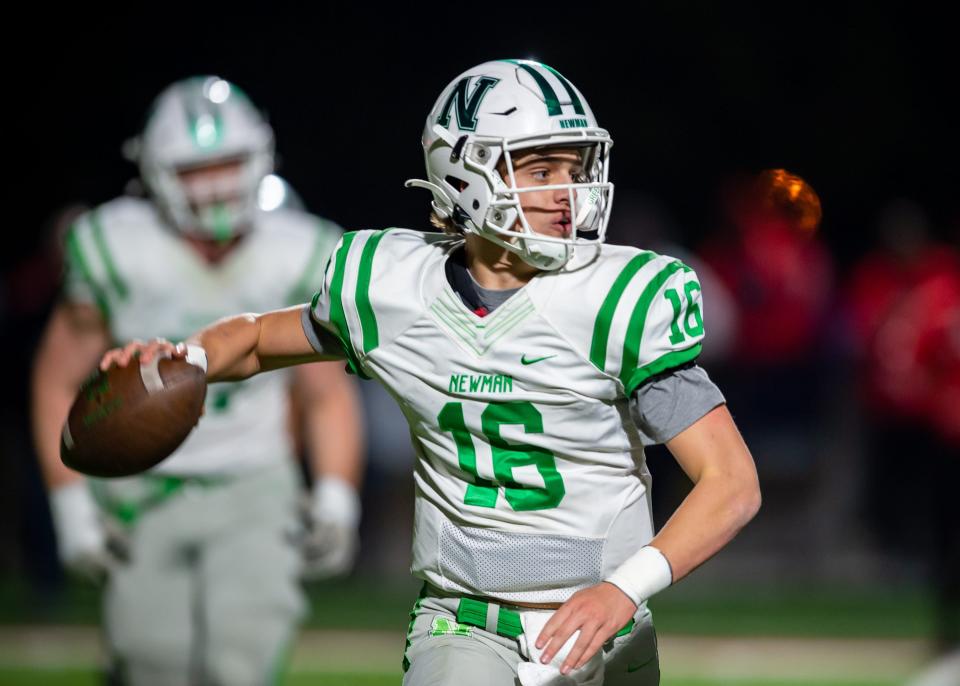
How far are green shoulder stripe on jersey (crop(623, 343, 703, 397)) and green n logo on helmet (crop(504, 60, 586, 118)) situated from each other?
1.69 feet

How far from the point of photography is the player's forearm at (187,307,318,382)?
11.1 feet

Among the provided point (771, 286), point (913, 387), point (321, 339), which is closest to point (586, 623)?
point (321, 339)

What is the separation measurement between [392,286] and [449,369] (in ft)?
0.70

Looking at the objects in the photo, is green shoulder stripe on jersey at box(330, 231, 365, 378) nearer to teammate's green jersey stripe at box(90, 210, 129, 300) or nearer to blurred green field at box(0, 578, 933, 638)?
teammate's green jersey stripe at box(90, 210, 129, 300)

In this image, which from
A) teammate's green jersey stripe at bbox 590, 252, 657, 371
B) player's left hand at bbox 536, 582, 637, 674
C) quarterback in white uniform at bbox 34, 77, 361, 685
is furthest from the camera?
quarterback in white uniform at bbox 34, 77, 361, 685

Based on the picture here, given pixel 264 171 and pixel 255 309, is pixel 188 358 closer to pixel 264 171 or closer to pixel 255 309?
pixel 255 309

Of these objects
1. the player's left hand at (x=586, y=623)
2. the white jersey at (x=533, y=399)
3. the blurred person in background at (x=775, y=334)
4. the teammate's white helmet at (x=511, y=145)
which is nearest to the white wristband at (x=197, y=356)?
the white jersey at (x=533, y=399)

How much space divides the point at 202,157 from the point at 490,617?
2016mm

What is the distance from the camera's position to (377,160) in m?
11.2

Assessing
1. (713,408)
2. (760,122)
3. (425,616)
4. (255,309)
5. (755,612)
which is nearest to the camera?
(713,408)

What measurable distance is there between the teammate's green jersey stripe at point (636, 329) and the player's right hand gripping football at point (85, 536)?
77.3 inches

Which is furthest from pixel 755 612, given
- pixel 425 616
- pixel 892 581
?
pixel 425 616

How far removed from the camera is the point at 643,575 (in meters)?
2.87

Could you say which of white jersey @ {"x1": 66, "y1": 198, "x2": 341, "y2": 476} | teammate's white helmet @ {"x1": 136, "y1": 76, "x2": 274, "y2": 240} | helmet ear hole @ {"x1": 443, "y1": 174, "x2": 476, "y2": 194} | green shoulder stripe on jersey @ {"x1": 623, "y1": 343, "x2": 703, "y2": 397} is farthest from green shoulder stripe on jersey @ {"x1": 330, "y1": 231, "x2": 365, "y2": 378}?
teammate's white helmet @ {"x1": 136, "y1": 76, "x2": 274, "y2": 240}
